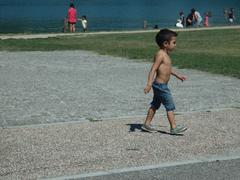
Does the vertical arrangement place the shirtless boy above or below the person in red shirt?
above

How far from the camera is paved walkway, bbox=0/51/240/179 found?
6750 mm

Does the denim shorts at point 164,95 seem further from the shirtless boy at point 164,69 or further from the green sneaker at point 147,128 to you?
the green sneaker at point 147,128

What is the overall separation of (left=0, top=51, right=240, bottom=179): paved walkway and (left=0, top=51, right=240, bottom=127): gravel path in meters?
0.02

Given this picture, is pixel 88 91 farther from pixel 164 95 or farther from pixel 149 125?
pixel 164 95

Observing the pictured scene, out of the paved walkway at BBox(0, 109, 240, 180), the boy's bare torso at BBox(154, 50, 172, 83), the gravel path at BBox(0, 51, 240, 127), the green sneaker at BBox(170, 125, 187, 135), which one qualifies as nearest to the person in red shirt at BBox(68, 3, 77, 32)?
the gravel path at BBox(0, 51, 240, 127)

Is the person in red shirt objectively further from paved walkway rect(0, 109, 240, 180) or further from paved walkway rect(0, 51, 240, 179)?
paved walkway rect(0, 109, 240, 180)

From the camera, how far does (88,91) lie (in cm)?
1207

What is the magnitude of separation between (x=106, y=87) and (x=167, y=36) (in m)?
4.70

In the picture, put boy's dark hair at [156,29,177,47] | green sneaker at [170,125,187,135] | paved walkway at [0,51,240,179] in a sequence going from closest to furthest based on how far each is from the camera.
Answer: paved walkway at [0,51,240,179] → green sneaker at [170,125,187,135] → boy's dark hair at [156,29,177,47]

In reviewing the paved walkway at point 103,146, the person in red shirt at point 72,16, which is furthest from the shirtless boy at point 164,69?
the person in red shirt at point 72,16

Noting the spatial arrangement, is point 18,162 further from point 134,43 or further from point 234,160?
point 134,43

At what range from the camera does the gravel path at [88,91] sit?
968cm

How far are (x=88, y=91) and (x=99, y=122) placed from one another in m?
3.31

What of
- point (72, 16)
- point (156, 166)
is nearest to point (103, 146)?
point (156, 166)
